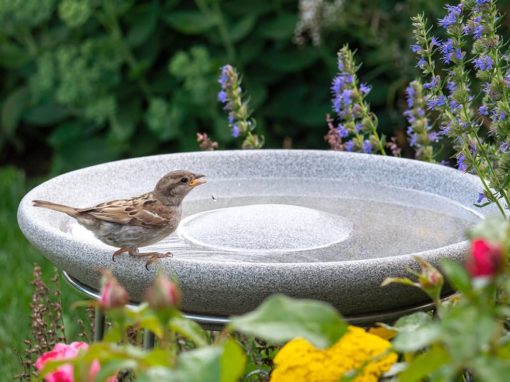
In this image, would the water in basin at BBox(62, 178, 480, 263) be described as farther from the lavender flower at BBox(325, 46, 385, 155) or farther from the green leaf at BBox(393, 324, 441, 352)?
the green leaf at BBox(393, 324, 441, 352)

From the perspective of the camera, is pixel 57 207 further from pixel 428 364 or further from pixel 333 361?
pixel 428 364

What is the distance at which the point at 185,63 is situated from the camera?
5.34 meters

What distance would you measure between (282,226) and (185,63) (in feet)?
9.81

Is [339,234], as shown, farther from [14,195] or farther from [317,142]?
[14,195]

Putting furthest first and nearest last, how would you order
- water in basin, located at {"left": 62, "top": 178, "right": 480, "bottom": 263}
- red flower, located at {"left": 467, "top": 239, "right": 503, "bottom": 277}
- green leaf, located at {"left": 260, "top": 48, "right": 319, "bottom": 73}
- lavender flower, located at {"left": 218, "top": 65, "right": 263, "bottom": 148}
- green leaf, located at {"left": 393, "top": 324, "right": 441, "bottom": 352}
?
green leaf, located at {"left": 260, "top": 48, "right": 319, "bottom": 73}
lavender flower, located at {"left": 218, "top": 65, "right": 263, "bottom": 148}
water in basin, located at {"left": 62, "top": 178, "right": 480, "bottom": 263}
green leaf, located at {"left": 393, "top": 324, "right": 441, "bottom": 352}
red flower, located at {"left": 467, "top": 239, "right": 503, "bottom": 277}

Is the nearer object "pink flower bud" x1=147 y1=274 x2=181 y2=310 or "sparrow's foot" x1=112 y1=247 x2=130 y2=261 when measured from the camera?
"pink flower bud" x1=147 y1=274 x2=181 y2=310

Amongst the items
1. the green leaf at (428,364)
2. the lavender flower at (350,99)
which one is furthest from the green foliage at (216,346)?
the lavender flower at (350,99)

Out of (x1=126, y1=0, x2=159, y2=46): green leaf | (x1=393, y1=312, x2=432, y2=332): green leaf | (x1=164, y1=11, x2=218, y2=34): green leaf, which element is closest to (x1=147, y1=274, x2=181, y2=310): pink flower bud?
(x1=393, y1=312, x2=432, y2=332): green leaf

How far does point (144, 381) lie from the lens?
118cm

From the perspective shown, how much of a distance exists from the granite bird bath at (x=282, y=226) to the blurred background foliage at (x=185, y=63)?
2.46 metres

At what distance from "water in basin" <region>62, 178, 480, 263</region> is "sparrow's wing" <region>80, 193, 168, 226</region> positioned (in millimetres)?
137

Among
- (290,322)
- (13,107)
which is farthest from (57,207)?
(13,107)

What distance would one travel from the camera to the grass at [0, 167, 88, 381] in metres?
3.88

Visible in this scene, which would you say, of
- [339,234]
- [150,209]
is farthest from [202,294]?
[339,234]
